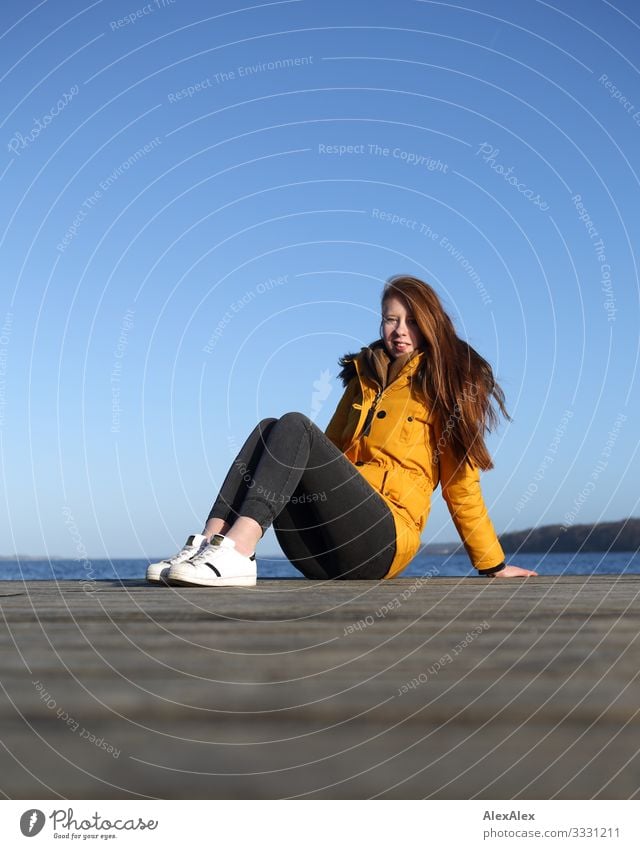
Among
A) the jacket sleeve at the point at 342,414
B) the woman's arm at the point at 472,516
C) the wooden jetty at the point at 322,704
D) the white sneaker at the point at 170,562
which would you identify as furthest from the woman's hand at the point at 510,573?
the wooden jetty at the point at 322,704

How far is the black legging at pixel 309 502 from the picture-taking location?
3320 millimetres

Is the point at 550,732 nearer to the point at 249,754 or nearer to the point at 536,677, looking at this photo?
the point at 536,677

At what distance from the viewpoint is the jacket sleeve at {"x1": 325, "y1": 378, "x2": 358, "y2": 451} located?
4.18 meters

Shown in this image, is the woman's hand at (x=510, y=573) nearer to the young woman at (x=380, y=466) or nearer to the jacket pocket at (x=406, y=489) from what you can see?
the young woman at (x=380, y=466)

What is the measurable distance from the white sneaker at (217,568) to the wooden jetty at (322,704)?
894 millimetres

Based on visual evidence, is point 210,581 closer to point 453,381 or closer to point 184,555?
point 184,555

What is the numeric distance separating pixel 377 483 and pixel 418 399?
46 cm

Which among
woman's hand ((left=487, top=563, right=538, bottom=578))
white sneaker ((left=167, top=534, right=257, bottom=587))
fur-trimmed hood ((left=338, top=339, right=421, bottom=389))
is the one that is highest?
fur-trimmed hood ((left=338, top=339, right=421, bottom=389))

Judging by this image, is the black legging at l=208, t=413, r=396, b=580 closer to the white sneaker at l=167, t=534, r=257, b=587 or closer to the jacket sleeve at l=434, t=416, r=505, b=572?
the white sneaker at l=167, t=534, r=257, b=587

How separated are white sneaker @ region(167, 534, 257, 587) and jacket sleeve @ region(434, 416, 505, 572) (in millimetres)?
1082

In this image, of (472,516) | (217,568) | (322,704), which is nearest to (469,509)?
(472,516)

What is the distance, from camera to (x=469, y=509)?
3814 mm

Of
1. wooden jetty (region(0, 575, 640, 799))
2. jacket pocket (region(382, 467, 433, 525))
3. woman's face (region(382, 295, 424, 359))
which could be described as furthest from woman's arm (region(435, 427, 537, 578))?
wooden jetty (region(0, 575, 640, 799))
